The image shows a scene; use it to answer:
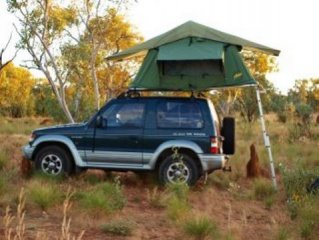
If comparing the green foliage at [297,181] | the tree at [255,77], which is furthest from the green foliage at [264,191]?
the tree at [255,77]

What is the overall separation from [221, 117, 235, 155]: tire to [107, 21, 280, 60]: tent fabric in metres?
1.49

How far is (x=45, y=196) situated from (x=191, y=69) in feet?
13.6

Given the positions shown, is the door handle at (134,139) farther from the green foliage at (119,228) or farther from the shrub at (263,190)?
the green foliage at (119,228)

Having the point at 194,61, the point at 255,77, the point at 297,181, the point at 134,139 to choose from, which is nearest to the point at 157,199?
the point at 134,139

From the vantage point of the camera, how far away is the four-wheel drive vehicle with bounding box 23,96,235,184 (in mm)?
10391

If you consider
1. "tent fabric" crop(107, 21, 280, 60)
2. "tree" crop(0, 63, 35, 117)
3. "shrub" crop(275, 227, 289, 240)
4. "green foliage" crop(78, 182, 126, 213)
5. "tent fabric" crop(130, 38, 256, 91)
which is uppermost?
"tree" crop(0, 63, 35, 117)

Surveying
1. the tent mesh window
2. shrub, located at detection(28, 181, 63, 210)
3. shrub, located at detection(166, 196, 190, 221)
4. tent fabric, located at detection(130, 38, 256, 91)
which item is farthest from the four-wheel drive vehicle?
shrub, located at detection(166, 196, 190, 221)

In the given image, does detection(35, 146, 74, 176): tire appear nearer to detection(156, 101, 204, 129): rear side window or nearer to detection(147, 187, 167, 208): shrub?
detection(156, 101, 204, 129): rear side window

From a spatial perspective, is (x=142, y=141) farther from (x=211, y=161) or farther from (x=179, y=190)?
(x=179, y=190)

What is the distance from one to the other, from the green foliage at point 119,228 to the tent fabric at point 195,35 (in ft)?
15.4

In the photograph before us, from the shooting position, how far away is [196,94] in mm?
11633

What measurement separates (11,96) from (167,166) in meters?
40.8

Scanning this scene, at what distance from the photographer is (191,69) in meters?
11.1

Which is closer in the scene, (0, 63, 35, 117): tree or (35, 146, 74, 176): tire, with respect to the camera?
(35, 146, 74, 176): tire
